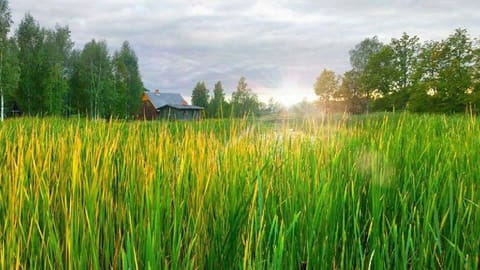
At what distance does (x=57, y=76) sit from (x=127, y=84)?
55.2 ft

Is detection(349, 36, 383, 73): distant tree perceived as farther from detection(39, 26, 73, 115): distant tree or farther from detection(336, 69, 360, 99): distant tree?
detection(39, 26, 73, 115): distant tree

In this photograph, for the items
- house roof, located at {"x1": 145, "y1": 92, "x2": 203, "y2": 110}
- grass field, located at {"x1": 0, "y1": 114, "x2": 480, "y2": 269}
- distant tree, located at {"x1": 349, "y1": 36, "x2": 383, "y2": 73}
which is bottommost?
grass field, located at {"x1": 0, "y1": 114, "x2": 480, "y2": 269}

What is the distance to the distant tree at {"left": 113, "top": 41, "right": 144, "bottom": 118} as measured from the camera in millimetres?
54213

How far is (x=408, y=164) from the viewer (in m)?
2.18

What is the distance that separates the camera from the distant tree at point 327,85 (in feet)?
210

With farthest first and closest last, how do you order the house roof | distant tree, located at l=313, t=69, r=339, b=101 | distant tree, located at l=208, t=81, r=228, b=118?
the house roof, distant tree, located at l=313, t=69, r=339, b=101, distant tree, located at l=208, t=81, r=228, b=118

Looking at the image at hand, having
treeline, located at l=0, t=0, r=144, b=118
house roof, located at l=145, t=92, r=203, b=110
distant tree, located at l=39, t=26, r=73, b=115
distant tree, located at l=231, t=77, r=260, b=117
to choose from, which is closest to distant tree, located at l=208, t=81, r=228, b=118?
distant tree, located at l=231, t=77, r=260, b=117

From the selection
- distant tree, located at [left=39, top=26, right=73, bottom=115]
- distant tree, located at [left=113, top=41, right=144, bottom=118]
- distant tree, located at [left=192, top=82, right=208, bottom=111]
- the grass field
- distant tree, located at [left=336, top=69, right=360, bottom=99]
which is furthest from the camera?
distant tree, located at [left=192, top=82, right=208, bottom=111]

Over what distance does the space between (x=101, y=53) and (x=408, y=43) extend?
41.3 meters

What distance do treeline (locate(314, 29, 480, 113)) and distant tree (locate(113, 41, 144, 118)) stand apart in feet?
97.8

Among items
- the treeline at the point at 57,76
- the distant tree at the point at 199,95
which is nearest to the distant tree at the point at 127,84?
the treeline at the point at 57,76

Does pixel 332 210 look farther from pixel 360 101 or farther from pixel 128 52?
pixel 128 52

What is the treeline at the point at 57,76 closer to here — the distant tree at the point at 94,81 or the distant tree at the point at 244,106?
the distant tree at the point at 94,81

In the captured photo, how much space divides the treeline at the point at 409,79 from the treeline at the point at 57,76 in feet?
102
